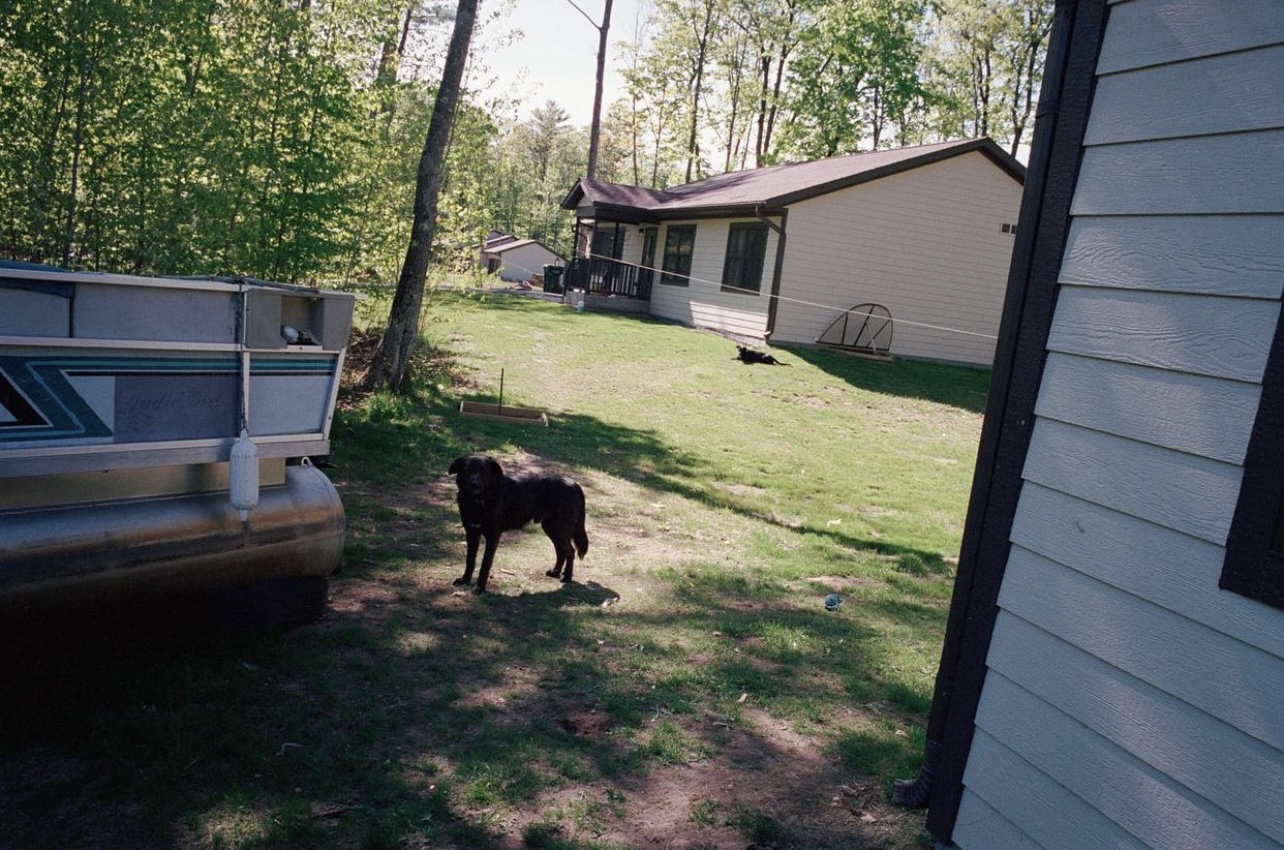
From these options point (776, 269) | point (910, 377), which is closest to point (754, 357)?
point (776, 269)

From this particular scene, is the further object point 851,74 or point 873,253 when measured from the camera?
point 851,74

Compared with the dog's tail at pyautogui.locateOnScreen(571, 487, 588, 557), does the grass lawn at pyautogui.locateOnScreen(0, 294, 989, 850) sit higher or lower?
lower

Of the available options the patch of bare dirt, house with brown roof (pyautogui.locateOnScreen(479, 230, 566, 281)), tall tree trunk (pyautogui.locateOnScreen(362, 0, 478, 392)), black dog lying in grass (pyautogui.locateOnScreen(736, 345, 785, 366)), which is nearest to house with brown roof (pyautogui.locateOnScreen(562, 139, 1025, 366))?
black dog lying in grass (pyautogui.locateOnScreen(736, 345, 785, 366))

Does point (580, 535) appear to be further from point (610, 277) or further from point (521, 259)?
point (521, 259)

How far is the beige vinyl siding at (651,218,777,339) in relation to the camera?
60.4ft

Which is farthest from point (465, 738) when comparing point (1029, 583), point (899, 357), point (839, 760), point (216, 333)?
point (899, 357)

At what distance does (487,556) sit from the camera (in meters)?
5.32

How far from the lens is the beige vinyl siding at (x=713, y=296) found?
18.4m

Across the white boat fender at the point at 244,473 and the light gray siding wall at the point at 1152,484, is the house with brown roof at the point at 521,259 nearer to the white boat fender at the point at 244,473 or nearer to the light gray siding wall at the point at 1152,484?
the white boat fender at the point at 244,473

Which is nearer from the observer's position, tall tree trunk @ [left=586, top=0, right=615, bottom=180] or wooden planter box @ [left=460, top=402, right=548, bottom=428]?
wooden planter box @ [left=460, top=402, right=548, bottom=428]

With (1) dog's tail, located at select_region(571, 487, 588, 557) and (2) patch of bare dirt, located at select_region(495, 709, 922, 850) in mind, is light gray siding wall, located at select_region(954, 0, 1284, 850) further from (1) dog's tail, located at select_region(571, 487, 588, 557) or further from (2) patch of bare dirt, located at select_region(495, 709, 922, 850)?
(1) dog's tail, located at select_region(571, 487, 588, 557)

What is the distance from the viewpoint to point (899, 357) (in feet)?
63.1

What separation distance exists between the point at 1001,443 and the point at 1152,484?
590 mm

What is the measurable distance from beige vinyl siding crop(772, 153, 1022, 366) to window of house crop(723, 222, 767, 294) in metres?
0.96
